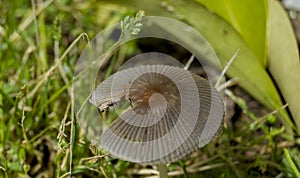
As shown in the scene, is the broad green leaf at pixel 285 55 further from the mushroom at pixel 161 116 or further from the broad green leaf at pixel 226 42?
the mushroom at pixel 161 116

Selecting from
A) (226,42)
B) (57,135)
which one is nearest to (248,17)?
(226,42)

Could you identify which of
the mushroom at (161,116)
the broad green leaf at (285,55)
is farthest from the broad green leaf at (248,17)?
the mushroom at (161,116)

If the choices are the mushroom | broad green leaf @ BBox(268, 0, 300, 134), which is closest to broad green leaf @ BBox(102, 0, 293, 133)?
broad green leaf @ BBox(268, 0, 300, 134)

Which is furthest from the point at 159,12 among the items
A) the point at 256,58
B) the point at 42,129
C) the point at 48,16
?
the point at 48,16

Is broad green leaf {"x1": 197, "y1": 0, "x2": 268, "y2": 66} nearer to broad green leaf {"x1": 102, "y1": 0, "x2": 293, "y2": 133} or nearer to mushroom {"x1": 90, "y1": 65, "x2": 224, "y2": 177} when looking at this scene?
broad green leaf {"x1": 102, "y1": 0, "x2": 293, "y2": 133}

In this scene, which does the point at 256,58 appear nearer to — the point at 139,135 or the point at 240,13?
the point at 240,13

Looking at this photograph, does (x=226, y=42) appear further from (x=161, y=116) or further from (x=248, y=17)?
(x=161, y=116)
